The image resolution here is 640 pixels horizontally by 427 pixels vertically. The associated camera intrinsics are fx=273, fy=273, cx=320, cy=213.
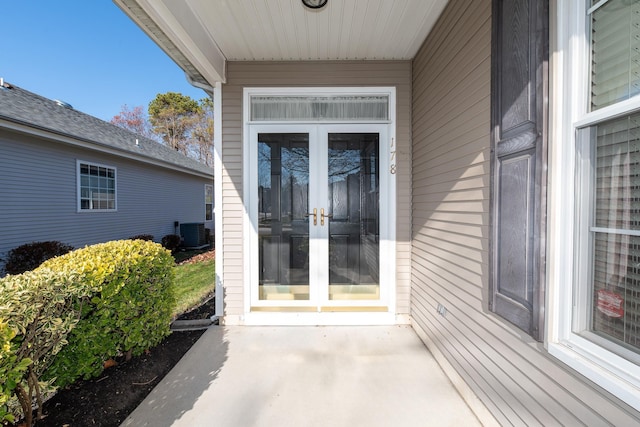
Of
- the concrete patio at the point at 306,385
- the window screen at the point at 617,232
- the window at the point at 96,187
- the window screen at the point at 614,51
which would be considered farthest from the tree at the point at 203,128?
the window screen at the point at 617,232

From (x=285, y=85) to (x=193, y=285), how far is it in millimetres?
3641

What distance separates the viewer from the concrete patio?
177cm

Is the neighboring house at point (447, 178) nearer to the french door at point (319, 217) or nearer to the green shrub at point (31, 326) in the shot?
the french door at point (319, 217)

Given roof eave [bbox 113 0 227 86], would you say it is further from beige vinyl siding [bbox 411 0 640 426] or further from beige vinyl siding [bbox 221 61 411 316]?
beige vinyl siding [bbox 411 0 640 426]

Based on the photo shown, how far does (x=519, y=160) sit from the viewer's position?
1.43 meters

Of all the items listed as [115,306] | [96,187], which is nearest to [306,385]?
[115,306]

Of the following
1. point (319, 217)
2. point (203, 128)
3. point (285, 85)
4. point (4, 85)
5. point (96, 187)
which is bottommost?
point (319, 217)

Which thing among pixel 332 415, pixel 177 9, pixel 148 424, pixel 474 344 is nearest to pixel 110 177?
pixel 177 9

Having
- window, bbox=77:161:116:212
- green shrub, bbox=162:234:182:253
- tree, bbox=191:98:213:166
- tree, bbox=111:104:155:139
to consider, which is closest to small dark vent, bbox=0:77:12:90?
window, bbox=77:161:116:212

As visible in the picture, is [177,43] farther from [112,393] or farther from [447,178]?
[112,393]

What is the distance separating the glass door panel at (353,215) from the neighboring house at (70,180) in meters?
6.09

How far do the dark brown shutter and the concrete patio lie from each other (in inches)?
36.0

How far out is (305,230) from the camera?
3.19 metres

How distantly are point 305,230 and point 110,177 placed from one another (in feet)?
23.8
